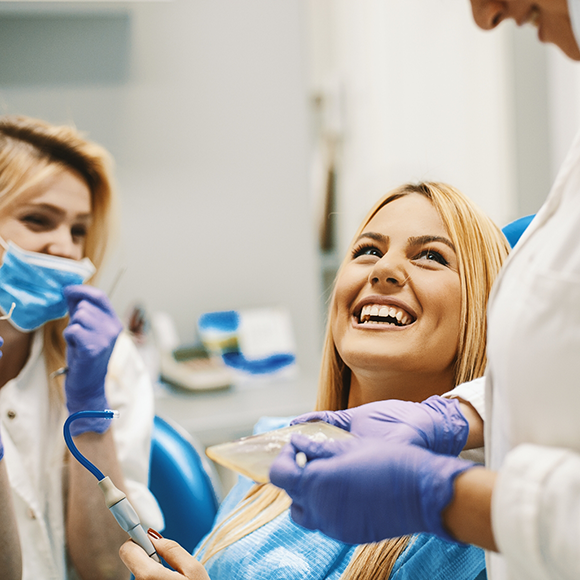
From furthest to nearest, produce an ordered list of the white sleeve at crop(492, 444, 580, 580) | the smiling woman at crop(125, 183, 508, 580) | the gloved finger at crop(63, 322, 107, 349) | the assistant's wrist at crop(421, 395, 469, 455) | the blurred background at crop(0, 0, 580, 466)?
the blurred background at crop(0, 0, 580, 466)
the gloved finger at crop(63, 322, 107, 349)
the smiling woman at crop(125, 183, 508, 580)
the assistant's wrist at crop(421, 395, 469, 455)
the white sleeve at crop(492, 444, 580, 580)

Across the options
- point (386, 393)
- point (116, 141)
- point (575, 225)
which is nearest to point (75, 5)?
point (116, 141)

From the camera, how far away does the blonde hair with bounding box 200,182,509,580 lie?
0.92 meters

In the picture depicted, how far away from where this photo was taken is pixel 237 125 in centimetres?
254

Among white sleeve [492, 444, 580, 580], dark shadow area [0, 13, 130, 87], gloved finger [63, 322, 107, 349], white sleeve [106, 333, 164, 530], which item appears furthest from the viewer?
dark shadow area [0, 13, 130, 87]

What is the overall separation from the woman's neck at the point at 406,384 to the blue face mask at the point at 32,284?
621mm

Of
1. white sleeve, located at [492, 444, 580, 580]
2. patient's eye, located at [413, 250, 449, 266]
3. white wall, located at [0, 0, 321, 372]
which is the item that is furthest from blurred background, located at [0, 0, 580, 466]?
white sleeve, located at [492, 444, 580, 580]

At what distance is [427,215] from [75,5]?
68.7 inches

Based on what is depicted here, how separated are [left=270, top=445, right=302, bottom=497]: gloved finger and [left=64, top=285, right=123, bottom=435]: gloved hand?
0.56 m

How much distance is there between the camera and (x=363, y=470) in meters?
0.56

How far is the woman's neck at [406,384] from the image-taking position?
39.0 inches

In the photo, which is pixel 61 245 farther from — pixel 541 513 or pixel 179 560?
pixel 541 513

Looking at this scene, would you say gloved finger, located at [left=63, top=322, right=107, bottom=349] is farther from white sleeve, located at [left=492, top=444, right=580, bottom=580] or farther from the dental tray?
white sleeve, located at [left=492, top=444, right=580, bottom=580]

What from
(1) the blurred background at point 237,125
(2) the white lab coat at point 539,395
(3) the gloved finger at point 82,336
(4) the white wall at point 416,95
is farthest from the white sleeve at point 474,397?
(4) the white wall at point 416,95

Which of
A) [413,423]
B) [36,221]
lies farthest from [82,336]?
[413,423]
